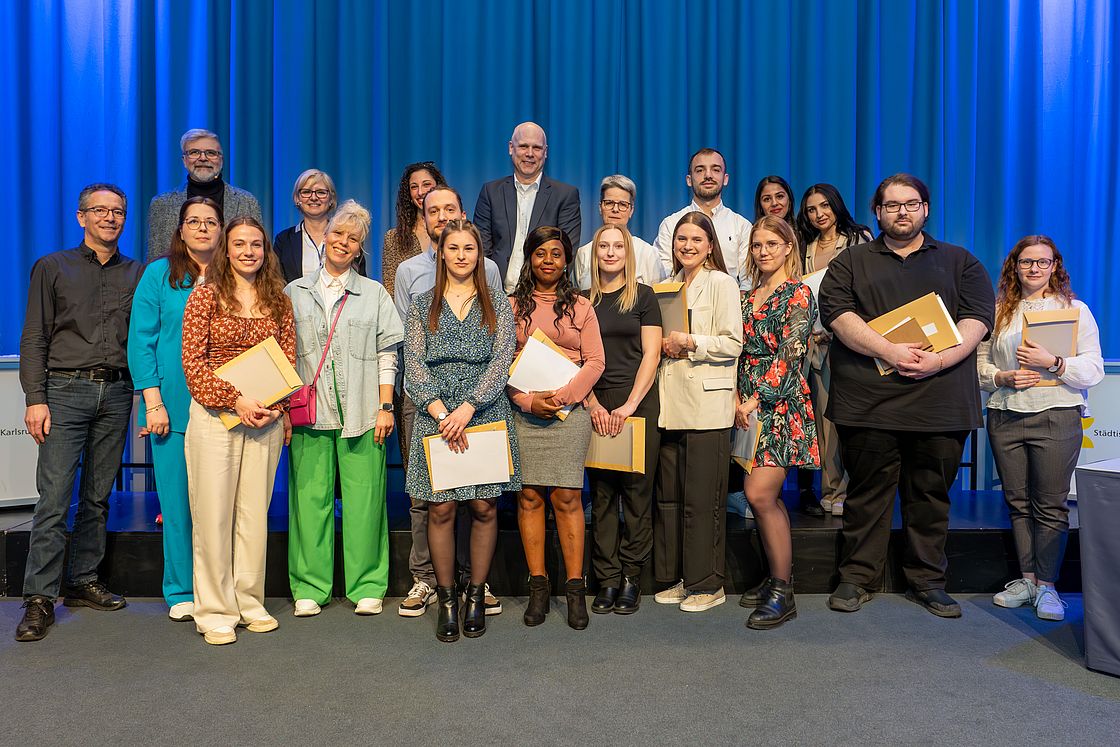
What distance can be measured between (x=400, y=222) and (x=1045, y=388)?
2.84m

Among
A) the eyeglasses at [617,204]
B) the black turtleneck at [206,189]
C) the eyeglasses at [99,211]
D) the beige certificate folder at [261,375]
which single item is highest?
the black turtleneck at [206,189]

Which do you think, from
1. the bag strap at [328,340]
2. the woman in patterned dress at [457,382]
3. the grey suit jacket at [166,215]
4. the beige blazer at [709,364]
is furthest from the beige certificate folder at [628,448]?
the grey suit jacket at [166,215]

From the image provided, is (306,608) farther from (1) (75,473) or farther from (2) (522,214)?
(2) (522,214)

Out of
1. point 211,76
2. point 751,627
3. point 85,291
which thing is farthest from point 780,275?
point 211,76

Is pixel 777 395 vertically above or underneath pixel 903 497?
above

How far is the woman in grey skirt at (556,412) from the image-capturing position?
3.12 meters

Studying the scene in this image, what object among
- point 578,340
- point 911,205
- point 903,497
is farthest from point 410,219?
point 903,497

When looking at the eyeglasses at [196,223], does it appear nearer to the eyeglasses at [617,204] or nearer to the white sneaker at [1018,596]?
the eyeglasses at [617,204]

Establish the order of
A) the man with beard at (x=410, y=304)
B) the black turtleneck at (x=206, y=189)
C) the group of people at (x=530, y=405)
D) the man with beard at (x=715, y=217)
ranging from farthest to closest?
1. the man with beard at (x=715, y=217)
2. the black turtleneck at (x=206, y=189)
3. the man with beard at (x=410, y=304)
4. the group of people at (x=530, y=405)

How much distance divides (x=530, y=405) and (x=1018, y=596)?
6.92ft

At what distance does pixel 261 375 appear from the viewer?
3004mm

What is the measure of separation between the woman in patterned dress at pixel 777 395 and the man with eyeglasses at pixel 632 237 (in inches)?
22.3

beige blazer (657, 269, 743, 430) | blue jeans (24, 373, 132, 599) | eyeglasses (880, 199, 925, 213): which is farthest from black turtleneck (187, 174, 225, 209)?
eyeglasses (880, 199, 925, 213)

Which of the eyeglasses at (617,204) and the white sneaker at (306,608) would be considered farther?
the eyeglasses at (617,204)
